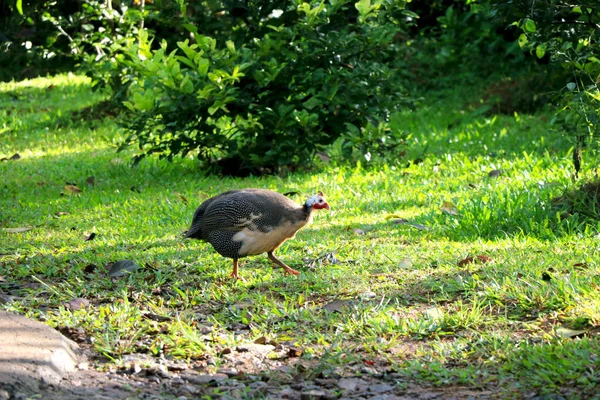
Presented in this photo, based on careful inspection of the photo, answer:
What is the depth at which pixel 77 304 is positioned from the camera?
15.9 ft

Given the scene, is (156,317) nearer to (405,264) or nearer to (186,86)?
(405,264)

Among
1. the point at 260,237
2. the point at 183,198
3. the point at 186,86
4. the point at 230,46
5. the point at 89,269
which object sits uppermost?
the point at 230,46

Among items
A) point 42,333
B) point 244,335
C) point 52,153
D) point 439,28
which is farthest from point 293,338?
point 439,28

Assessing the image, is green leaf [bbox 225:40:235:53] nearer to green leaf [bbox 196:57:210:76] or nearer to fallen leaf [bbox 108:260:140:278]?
green leaf [bbox 196:57:210:76]

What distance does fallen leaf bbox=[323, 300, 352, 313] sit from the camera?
474cm

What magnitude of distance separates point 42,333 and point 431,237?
2939 mm

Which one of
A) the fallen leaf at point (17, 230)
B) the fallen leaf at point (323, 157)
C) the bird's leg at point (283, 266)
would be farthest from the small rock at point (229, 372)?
the fallen leaf at point (323, 157)

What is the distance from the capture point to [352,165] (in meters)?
9.00

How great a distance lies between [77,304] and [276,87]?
409 centimetres

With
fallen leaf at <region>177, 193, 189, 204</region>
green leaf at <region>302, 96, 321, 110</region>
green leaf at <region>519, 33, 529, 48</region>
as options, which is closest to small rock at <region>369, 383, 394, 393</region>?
green leaf at <region>519, 33, 529, 48</region>

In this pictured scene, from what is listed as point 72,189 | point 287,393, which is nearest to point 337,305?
point 287,393

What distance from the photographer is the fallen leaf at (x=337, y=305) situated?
15.5ft

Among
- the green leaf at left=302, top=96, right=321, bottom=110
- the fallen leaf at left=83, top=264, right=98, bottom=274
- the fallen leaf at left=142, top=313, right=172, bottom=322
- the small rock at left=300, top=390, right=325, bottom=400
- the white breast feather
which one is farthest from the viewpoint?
the green leaf at left=302, top=96, right=321, bottom=110

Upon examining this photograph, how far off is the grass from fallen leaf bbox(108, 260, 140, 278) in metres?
0.06
